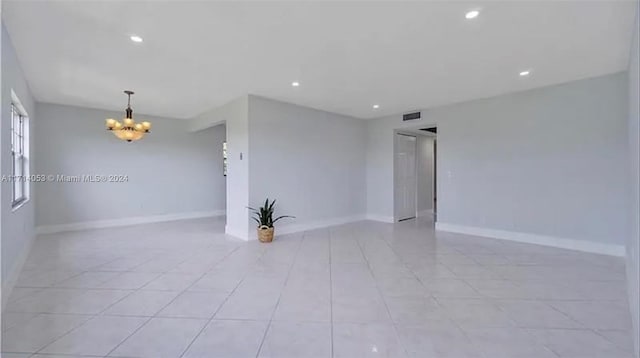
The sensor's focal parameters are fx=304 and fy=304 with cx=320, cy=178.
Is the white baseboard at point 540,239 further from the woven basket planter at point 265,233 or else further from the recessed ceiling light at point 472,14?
the recessed ceiling light at point 472,14

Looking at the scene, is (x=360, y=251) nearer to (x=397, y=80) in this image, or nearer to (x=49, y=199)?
(x=397, y=80)

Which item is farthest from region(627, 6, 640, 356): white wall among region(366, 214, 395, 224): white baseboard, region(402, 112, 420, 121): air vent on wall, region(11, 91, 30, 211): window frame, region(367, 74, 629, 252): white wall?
region(11, 91, 30, 211): window frame

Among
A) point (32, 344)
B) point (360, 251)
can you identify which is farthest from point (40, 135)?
point (360, 251)

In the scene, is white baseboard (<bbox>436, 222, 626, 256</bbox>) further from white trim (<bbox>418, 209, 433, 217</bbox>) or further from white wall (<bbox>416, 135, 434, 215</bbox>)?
white wall (<bbox>416, 135, 434, 215</bbox>)

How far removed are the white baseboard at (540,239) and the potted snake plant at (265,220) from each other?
3.46m

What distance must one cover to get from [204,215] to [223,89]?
447 centimetres

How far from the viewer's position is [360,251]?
4.68 m

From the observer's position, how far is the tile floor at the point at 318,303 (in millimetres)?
2121

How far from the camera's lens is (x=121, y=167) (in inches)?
280

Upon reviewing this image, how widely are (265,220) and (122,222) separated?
160 inches

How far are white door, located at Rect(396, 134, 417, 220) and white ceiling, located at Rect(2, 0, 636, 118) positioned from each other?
2.40m

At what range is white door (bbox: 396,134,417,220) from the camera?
7.48 m

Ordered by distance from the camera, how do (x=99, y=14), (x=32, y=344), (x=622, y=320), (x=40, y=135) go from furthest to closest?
(x=40, y=135) → (x=99, y=14) → (x=622, y=320) → (x=32, y=344)

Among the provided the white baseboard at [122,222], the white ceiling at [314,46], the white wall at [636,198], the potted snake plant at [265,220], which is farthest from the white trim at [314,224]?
the white wall at [636,198]
